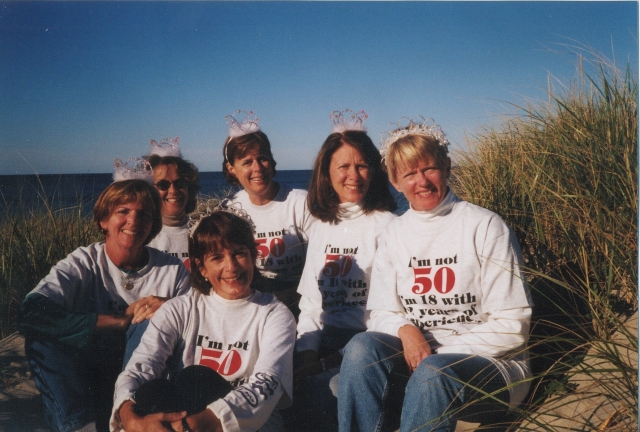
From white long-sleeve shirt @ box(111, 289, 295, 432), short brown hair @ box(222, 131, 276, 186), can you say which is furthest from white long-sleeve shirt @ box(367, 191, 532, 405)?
short brown hair @ box(222, 131, 276, 186)

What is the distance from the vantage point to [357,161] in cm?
298

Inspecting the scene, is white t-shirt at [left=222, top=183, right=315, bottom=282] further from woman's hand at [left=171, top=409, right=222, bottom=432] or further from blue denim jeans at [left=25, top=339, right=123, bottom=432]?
woman's hand at [left=171, top=409, right=222, bottom=432]

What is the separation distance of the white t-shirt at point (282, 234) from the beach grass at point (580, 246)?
1.23 m

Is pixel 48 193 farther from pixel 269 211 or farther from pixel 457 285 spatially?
pixel 457 285

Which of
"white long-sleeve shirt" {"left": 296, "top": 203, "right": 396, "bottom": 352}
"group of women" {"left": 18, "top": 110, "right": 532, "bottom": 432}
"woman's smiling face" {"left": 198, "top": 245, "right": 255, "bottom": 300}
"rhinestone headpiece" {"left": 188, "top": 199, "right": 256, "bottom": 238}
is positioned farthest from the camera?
"white long-sleeve shirt" {"left": 296, "top": 203, "right": 396, "bottom": 352}

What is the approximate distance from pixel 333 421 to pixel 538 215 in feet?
5.24

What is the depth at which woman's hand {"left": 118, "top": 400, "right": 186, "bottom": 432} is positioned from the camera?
6.35 ft

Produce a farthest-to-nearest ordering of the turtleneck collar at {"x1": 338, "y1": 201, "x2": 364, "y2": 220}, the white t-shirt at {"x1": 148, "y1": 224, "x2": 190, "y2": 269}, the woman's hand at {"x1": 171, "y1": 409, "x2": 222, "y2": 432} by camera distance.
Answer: the white t-shirt at {"x1": 148, "y1": 224, "x2": 190, "y2": 269}
the turtleneck collar at {"x1": 338, "y1": 201, "x2": 364, "y2": 220}
the woman's hand at {"x1": 171, "y1": 409, "x2": 222, "y2": 432}

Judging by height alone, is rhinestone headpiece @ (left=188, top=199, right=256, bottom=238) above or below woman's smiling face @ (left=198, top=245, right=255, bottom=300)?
above

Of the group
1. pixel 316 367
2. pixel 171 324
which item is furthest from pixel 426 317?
pixel 171 324

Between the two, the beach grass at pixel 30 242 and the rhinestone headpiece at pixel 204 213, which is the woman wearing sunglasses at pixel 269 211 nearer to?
the rhinestone headpiece at pixel 204 213

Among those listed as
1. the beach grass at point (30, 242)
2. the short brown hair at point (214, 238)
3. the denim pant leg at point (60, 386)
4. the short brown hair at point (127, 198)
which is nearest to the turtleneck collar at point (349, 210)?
the short brown hair at point (214, 238)

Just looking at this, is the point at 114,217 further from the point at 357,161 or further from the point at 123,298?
the point at 357,161

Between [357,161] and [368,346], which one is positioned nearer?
[368,346]
